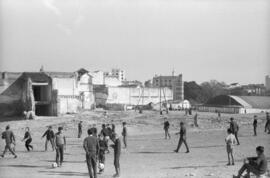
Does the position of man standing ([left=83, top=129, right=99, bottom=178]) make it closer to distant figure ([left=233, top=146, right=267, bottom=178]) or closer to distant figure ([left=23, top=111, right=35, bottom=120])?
distant figure ([left=233, top=146, right=267, bottom=178])

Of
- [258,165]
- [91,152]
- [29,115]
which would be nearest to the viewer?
[258,165]

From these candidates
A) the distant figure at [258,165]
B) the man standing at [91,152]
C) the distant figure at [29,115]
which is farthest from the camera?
the distant figure at [29,115]

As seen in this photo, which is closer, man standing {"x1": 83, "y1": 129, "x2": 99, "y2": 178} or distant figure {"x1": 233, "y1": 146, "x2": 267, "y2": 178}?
distant figure {"x1": 233, "y1": 146, "x2": 267, "y2": 178}

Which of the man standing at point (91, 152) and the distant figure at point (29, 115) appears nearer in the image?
the man standing at point (91, 152)

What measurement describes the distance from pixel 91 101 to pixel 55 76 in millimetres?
13304

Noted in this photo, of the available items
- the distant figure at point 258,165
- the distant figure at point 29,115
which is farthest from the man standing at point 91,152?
the distant figure at point 29,115

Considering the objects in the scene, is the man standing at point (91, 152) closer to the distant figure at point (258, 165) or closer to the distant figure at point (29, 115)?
the distant figure at point (258, 165)

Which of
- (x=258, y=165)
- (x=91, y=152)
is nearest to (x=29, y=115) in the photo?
(x=91, y=152)

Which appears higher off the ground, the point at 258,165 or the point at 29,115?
the point at 29,115

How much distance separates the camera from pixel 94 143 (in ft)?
42.8

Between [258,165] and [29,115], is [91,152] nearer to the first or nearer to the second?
[258,165]

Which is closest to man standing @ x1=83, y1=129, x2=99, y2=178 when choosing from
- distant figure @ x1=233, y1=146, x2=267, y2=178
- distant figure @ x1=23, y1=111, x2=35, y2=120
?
distant figure @ x1=233, y1=146, x2=267, y2=178

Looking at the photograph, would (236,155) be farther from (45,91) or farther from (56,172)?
(45,91)

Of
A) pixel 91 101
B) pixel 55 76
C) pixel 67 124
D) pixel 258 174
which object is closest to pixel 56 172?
pixel 258 174
